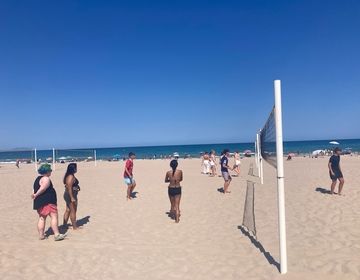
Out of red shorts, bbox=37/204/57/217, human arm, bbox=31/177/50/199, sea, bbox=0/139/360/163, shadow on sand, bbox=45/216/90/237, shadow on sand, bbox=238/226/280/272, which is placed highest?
sea, bbox=0/139/360/163

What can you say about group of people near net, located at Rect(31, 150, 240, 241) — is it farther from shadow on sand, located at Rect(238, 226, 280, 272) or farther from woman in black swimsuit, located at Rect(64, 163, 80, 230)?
shadow on sand, located at Rect(238, 226, 280, 272)

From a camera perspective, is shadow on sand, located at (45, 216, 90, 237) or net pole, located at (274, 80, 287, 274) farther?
shadow on sand, located at (45, 216, 90, 237)

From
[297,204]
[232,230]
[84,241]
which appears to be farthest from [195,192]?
[84,241]

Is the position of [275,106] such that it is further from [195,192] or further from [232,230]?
[195,192]

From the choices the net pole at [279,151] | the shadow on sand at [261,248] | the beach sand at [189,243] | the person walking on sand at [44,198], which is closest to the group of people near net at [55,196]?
the person walking on sand at [44,198]

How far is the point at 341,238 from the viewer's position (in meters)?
6.42

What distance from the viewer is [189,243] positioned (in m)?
6.47

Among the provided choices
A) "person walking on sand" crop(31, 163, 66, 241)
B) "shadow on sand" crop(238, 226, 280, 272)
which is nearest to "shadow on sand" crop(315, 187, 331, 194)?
"shadow on sand" crop(238, 226, 280, 272)

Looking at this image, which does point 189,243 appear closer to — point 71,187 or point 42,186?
point 71,187

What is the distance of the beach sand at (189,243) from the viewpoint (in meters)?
5.13

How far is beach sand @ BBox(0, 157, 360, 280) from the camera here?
16.8 feet

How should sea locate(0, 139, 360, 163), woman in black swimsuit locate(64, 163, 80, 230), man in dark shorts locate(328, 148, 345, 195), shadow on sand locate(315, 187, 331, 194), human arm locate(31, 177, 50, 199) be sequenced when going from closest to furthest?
human arm locate(31, 177, 50, 199)
woman in black swimsuit locate(64, 163, 80, 230)
man in dark shorts locate(328, 148, 345, 195)
shadow on sand locate(315, 187, 331, 194)
sea locate(0, 139, 360, 163)

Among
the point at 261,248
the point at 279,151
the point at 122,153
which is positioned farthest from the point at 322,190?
the point at 122,153

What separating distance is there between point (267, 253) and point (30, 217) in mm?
6268
